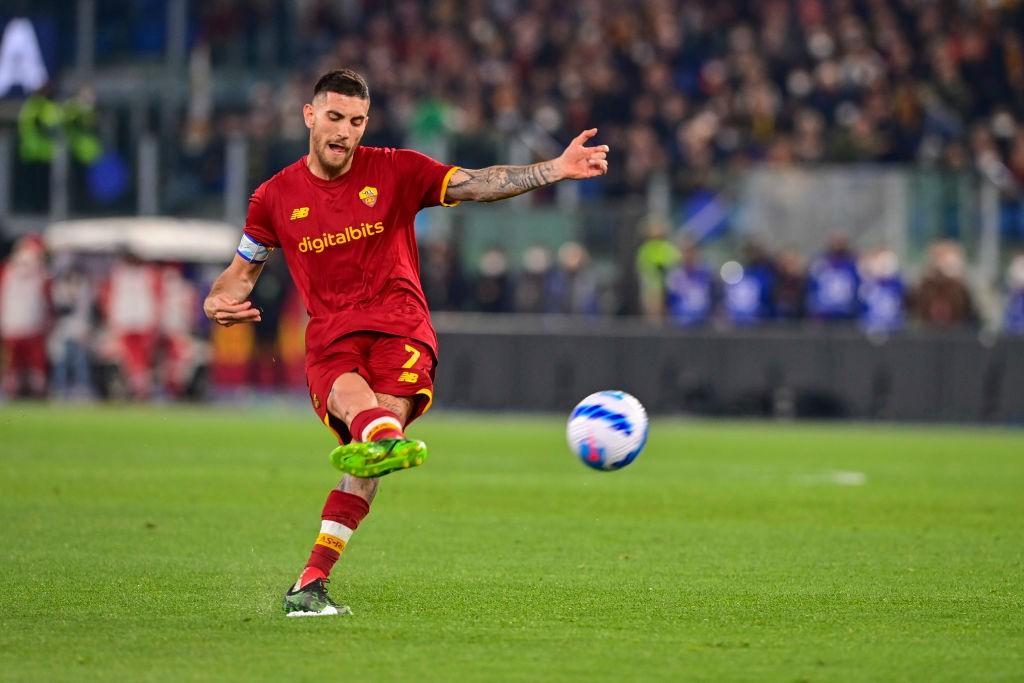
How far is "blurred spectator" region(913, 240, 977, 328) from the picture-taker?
86.2 ft

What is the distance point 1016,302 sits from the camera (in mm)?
26781

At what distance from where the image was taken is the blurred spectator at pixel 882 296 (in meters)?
26.5

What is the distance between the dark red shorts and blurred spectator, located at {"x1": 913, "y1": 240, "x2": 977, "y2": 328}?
62.9ft

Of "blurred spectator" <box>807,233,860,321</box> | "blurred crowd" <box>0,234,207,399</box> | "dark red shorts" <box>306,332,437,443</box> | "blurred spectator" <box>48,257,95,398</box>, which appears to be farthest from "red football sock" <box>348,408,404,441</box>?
"blurred spectator" <box>48,257,95,398</box>

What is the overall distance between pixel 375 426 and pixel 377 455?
7.5 inches

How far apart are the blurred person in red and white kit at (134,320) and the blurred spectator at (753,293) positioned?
8672mm

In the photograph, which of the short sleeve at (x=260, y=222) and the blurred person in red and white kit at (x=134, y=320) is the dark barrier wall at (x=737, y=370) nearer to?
the blurred person in red and white kit at (x=134, y=320)

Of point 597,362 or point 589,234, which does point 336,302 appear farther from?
point 589,234

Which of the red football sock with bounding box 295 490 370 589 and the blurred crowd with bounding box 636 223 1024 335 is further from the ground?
the blurred crowd with bounding box 636 223 1024 335

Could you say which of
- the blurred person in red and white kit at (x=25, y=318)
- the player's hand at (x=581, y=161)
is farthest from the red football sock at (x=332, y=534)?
the blurred person in red and white kit at (x=25, y=318)

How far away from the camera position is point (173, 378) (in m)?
28.7

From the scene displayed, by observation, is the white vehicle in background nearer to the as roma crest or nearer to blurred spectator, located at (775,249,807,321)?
blurred spectator, located at (775,249,807,321)

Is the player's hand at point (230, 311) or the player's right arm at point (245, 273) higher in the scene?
the player's right arm at point (245, 273)

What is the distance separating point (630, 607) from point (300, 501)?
5.62 metres
